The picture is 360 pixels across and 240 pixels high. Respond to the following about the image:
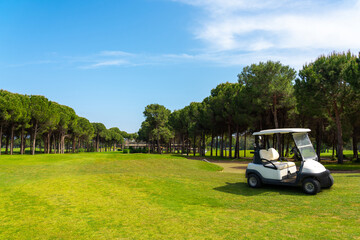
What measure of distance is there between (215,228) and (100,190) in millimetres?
6732

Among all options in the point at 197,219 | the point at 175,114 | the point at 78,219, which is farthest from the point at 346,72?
the point at 175,114

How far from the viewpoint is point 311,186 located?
963 cm

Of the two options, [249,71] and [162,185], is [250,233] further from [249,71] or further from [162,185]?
[249,71]

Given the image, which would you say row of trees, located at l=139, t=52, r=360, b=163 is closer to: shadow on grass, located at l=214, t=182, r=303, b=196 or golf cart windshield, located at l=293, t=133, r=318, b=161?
golf cart windshield, located at l=293, t=133, r=318, b=161

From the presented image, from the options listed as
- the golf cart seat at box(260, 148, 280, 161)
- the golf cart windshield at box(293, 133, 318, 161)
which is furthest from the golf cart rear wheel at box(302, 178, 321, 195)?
the golf cart seat at box(260, 148, 280, 161)

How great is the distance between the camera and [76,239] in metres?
5.39

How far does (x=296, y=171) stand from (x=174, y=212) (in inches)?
254

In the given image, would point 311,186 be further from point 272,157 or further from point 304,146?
point 272,157

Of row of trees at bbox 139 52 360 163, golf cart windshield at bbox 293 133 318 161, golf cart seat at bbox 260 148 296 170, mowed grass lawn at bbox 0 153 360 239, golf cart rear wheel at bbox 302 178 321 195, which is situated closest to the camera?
mowed grass lawn at bbox 0 153 360 239

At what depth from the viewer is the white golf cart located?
975 cm

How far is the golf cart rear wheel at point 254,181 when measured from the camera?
11141mm

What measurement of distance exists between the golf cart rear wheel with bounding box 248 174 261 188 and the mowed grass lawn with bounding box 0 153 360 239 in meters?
0.37

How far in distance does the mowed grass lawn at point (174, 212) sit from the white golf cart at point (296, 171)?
44 cm

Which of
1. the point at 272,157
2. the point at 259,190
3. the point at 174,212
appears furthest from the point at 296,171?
the point at 174,212
